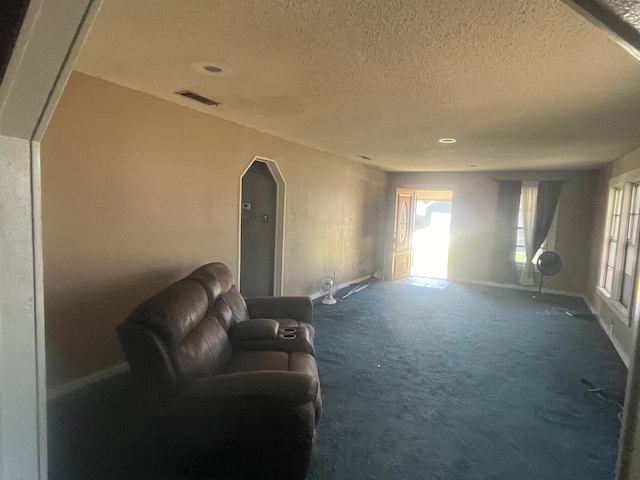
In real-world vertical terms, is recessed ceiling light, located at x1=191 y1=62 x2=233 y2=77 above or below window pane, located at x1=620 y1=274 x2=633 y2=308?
above

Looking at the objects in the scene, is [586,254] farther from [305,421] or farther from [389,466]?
[305,421]

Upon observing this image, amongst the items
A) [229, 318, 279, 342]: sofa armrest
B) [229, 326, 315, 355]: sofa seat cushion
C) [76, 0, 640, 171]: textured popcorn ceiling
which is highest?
[76, 0, 640, 171]: textured popcorn ceiling

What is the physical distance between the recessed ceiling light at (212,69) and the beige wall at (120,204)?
0.83 meters

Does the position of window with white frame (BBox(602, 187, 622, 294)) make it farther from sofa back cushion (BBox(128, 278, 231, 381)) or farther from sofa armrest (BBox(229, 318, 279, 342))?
sofa back cushion (BBox(128, 278, 231, 381))

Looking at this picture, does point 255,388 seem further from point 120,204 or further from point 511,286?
point 511,286

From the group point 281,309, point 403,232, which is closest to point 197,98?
point 281,309

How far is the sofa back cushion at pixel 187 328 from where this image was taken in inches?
74.5

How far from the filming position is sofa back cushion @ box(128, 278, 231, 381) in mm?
1893

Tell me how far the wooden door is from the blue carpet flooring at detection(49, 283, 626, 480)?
3.07m

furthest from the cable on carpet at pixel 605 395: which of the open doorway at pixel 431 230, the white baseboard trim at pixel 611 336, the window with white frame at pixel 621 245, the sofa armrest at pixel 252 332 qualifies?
the open doorway at pixel 431 230

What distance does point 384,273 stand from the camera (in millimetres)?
7777

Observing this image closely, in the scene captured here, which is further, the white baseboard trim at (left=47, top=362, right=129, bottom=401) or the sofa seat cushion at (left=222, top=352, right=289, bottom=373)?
the white baseboard trim at (left=47, top=362, right=129, bottom=401)

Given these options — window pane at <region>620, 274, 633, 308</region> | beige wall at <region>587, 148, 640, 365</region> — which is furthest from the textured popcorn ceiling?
window pane at <region>620, 274, 633, 308</region>

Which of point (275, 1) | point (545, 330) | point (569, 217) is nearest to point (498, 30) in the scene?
point (275, 1)
